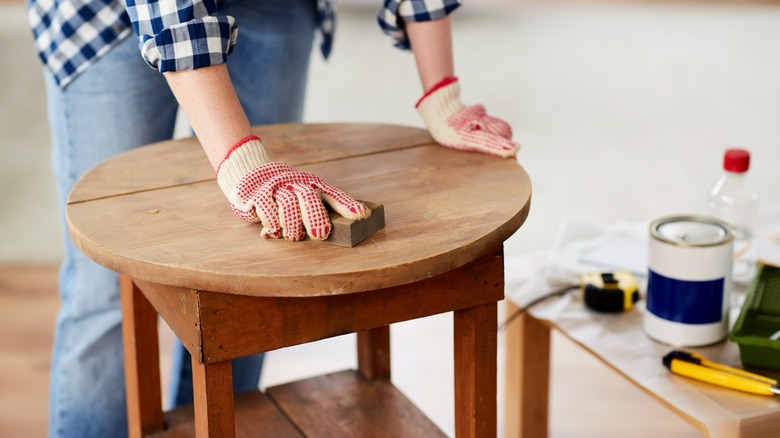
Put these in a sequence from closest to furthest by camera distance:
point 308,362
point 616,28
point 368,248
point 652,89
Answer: point 368,248 → point 308,362 → point 652,89 → point 616,28

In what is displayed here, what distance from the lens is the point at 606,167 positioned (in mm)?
3078

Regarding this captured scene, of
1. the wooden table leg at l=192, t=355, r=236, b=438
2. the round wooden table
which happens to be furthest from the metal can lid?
the wooden table leg at l=192, t=355, r=236, b=438

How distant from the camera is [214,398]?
0.86 meters

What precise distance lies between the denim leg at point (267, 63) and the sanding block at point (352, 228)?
1.71ft

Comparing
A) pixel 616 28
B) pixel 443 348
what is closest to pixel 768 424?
pixel 443 348

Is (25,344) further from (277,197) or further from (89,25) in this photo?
(277,197)

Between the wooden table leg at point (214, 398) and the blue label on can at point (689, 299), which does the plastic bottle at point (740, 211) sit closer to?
the blue label on can at point (689, 299)

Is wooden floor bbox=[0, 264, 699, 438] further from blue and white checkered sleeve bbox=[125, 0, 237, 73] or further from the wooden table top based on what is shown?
blue and white checkered sleeve bbox=[125, 0, 237, 73]

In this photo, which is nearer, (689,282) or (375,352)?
(689,282)

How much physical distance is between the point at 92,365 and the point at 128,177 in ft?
1.30

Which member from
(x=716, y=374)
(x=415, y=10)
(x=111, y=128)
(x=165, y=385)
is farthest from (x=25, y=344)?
(x=716, y=374)

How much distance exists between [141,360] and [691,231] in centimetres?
67

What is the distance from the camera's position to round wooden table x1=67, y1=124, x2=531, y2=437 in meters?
0.83

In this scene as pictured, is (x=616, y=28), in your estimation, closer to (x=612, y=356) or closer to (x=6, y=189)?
(x=6, y=189)
